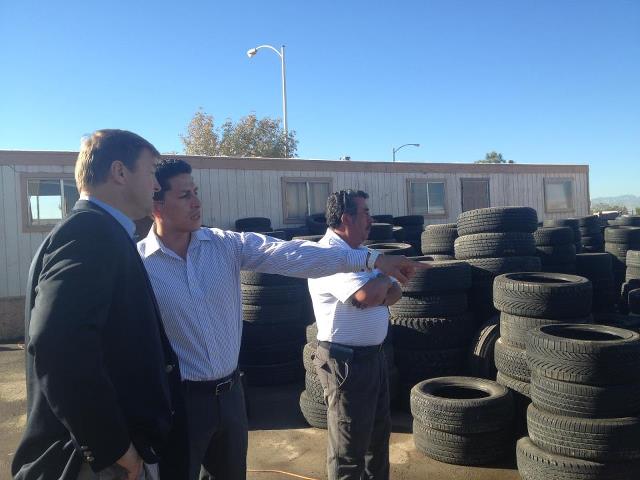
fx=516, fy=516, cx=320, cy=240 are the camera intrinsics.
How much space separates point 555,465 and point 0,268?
34.8 feet

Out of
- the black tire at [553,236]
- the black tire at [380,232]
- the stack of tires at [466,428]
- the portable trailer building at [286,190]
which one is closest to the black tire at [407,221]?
the portable trailer building at [286,190]

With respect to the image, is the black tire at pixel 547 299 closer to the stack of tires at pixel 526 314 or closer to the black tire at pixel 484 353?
the stack of tires at pixel 526 314

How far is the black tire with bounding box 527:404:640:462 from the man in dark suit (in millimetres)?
3070

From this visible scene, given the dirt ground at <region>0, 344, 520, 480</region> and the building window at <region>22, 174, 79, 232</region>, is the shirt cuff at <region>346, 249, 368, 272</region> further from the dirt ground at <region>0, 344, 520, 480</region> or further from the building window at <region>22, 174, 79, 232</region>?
the building window at <region>22, 174, 79, 232</region>

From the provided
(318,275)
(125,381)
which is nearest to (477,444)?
(318,275)

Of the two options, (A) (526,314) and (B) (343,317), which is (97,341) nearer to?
(B) (343,317)

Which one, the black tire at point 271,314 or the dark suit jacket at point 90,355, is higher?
the dark suit jacket at point 90,355

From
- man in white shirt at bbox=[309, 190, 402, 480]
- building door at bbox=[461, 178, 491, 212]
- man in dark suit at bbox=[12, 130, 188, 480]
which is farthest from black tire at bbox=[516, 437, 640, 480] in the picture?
building door at bbox=[461, 178, 491, 212]

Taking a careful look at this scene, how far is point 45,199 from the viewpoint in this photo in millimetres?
10750

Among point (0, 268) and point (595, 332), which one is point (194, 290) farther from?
point (0, 268)

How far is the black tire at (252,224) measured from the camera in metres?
11.9

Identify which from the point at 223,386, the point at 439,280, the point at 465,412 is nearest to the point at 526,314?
the point at 439,280

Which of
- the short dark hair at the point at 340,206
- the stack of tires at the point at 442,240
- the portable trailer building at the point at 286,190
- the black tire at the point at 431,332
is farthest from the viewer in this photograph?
the portable trailer building at the point at 286,190

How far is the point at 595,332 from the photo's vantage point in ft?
15.4
